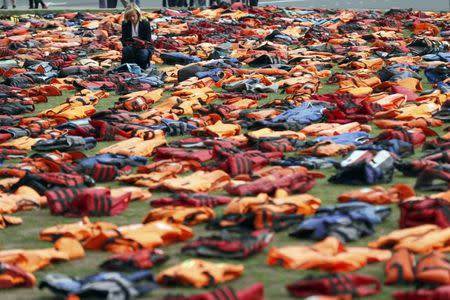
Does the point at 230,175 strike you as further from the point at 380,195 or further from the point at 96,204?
the point at 380,195

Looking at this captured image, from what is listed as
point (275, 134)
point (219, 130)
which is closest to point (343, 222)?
point (275, 134)

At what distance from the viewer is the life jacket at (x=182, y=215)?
8.40 metres

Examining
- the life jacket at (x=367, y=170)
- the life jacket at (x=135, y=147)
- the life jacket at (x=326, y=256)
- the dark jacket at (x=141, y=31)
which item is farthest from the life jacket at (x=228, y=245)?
the dark jacket at (x=141, y=31)

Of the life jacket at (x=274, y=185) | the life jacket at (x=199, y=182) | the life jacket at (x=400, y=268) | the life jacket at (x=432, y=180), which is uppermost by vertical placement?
the life jacket at (x=400, y=268)

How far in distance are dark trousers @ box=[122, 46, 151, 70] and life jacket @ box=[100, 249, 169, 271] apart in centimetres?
1229

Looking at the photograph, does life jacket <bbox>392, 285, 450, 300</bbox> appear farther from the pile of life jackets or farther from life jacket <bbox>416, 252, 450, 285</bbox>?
life jacket <bbox>416, 252, 450, 285</bbox>

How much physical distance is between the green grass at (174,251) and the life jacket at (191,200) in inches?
4.1

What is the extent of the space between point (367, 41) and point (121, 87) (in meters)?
7.59

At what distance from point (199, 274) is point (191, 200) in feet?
6.67

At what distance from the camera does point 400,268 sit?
6867mm

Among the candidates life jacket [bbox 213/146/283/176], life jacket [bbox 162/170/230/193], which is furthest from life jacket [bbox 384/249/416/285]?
life jacket [bbox 213/146/283/176]

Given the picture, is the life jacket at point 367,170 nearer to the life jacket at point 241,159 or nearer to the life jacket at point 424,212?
the life jacket at point 241,159

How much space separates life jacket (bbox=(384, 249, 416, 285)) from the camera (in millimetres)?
6781

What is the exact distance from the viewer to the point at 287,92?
53.4 feet
